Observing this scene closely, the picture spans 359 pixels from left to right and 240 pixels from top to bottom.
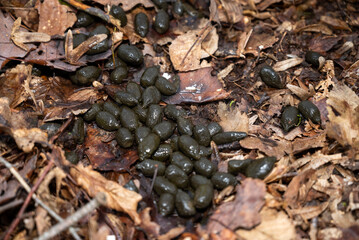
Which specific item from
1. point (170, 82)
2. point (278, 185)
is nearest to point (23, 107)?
point (170, 82)

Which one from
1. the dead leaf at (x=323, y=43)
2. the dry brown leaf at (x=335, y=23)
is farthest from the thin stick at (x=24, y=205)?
the dry brown leaf at (x=335, y=23)

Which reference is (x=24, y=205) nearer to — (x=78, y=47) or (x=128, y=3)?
(x=78, y=47)

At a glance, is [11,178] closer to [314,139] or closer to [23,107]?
[23,107]

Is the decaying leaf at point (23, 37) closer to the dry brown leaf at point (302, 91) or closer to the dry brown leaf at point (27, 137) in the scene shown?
the dry brown leaf at point (27, 137)

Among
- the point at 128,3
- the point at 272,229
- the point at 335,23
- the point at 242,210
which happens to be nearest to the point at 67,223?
the point at 242,210

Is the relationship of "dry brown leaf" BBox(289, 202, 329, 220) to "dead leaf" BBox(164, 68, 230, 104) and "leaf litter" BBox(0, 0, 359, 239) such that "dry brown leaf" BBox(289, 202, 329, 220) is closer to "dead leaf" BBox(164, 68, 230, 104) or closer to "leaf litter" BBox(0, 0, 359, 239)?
"leaf litter" BBox(0, 0, 359, 239)

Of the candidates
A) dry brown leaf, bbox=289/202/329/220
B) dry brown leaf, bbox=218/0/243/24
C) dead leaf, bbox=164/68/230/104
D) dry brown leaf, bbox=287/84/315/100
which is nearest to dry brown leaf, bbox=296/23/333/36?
dry brown leaf, bbox=218/0/243/24
